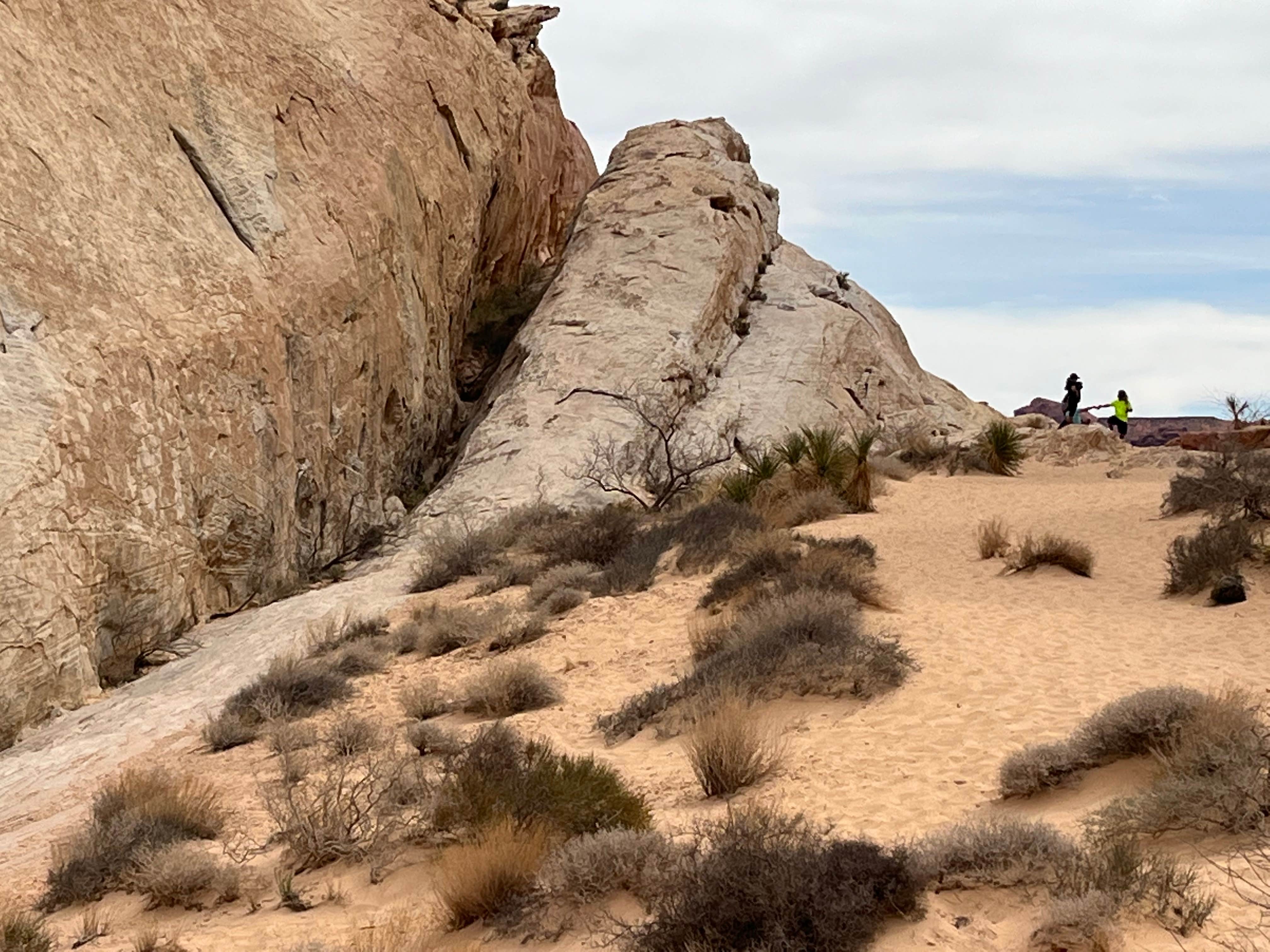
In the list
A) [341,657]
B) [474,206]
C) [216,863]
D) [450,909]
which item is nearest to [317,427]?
[341,657]

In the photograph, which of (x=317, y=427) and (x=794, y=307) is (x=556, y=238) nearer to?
(x=794, y=307)

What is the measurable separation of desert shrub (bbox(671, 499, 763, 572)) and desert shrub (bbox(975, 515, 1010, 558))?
2845mm

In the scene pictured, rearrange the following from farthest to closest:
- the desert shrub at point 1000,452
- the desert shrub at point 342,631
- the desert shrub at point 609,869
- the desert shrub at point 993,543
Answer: the desert shrub at point 1000,452, the desert shrub at point 993,543, the desert shrub at point 342,631, the desert shrub at point 609,869

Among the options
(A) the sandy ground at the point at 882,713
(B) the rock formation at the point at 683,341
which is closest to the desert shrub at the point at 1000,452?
(B) the rock formation at the point at 683,341

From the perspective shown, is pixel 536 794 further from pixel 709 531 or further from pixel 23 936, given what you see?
pixel 709 531

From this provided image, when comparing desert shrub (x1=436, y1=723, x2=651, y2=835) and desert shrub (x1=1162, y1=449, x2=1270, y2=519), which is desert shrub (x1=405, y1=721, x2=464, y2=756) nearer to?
desert shrub (x1=436, y1=723, x2=651, y2=835)

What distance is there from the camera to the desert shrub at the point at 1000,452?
22.1 meters

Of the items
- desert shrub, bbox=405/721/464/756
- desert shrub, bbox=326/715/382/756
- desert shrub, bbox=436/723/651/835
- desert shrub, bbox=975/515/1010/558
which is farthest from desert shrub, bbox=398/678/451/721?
desert shrub, bbox=975/515/1010/558

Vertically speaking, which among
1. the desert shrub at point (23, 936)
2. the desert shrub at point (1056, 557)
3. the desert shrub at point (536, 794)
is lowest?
the desert shrub at point (23, 936)

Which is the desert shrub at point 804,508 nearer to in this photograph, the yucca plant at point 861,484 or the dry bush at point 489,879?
the yucca plant at point 861,484

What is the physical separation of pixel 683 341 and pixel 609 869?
1691cm

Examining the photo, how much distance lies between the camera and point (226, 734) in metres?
9.69

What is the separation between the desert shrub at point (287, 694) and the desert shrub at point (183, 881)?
373cm

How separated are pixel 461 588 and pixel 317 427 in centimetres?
344
